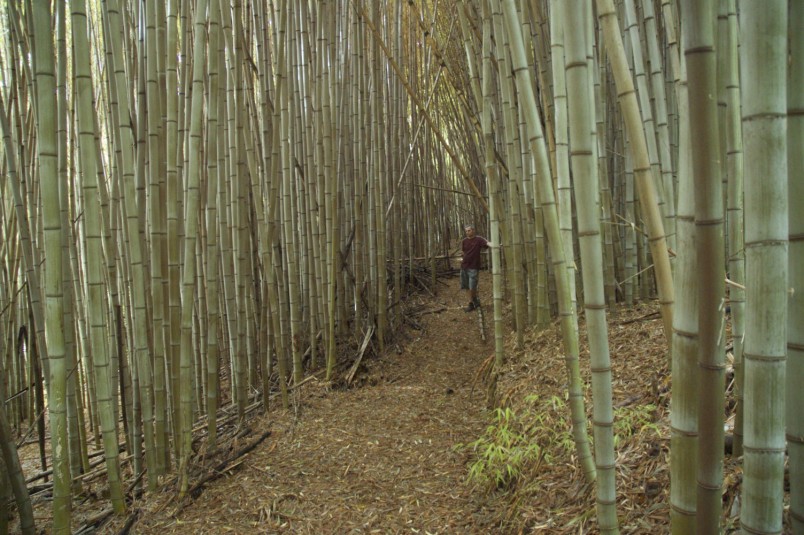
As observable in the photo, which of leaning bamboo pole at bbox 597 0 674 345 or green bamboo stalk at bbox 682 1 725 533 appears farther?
leaning bamboo pole at bbox 597 0 674 345

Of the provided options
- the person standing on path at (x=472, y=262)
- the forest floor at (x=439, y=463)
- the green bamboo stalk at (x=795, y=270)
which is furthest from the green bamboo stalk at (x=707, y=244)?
the person standing on path at (x=472, y=262)

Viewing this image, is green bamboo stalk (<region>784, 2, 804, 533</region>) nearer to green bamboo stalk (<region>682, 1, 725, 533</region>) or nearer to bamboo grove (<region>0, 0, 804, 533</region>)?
bamboo grove (<region>0, 0, 804, 533</region>)

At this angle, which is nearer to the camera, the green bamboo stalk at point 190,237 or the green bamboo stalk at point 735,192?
the green bamboo stalk at point 735,192

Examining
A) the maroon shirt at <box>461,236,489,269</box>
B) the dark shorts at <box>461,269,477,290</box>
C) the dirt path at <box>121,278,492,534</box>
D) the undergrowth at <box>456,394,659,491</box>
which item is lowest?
the dirt path at <box>121,278,492,534</box>

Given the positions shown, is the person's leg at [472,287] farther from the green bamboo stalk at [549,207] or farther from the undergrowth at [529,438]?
the green bamboo stalk at [549,207]

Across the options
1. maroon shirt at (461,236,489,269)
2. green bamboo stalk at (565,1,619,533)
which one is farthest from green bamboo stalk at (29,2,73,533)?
maroon shirt at (461,236,489,269)

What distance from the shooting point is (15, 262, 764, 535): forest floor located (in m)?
1.53

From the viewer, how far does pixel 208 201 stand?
2164mm

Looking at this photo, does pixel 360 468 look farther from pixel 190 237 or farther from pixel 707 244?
pixel 707 244

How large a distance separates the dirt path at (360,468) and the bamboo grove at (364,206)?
0.19 metres

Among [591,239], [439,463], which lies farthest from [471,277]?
[591,239]

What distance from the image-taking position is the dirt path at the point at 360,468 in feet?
6.52

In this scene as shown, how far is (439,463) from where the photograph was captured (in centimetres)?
242

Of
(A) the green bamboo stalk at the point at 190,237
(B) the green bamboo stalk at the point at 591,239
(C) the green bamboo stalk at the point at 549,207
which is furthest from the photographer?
(A) the green bamboo stalk at the point at 190,237
